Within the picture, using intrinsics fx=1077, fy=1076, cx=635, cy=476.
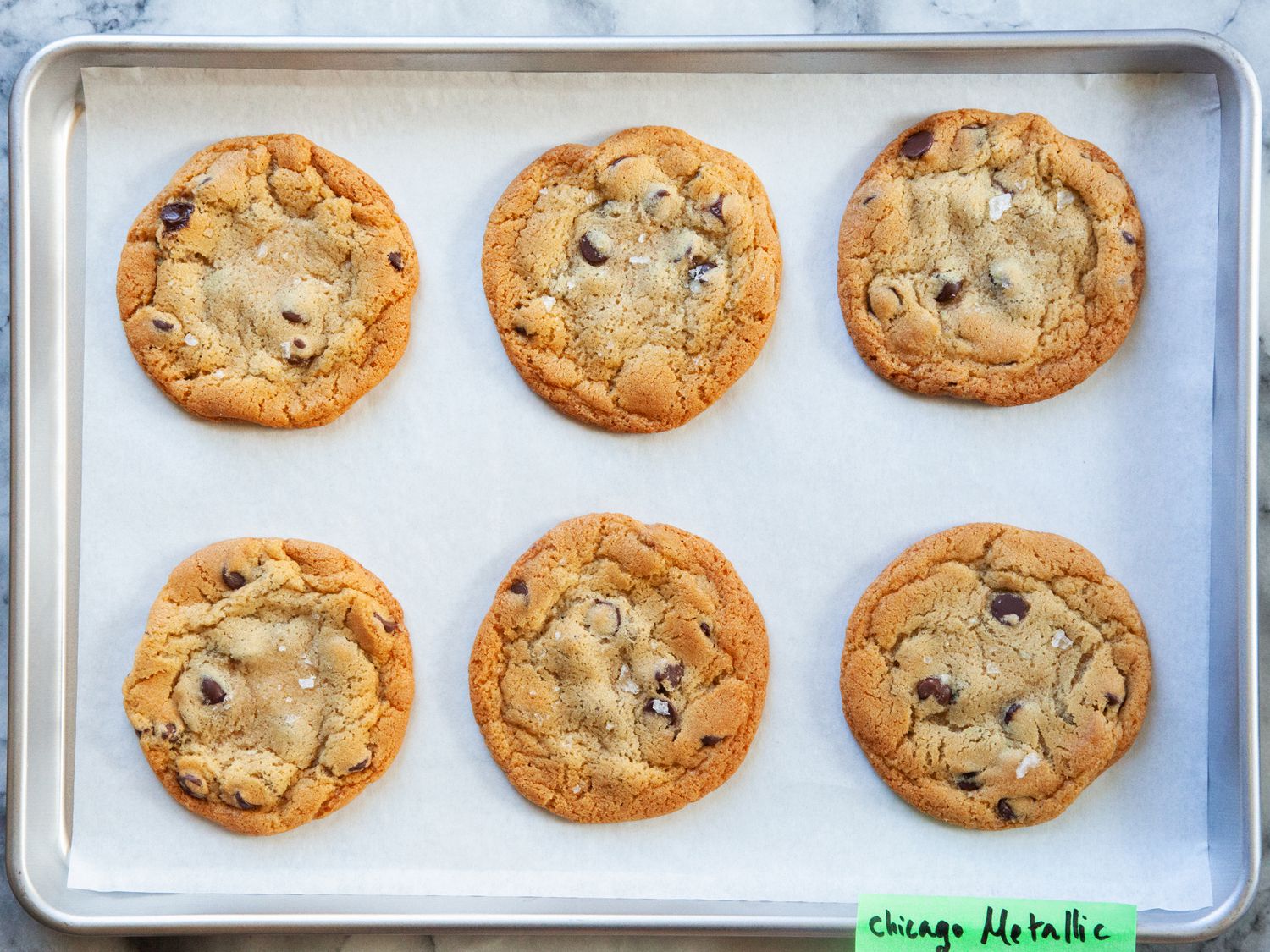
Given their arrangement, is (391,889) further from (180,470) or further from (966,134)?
(966,134)

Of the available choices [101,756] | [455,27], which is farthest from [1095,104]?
[101,756]

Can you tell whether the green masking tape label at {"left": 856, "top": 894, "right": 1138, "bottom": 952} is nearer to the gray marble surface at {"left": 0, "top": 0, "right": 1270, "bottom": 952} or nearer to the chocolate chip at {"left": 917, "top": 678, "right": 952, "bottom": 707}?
the chocolate chip at {"left": 917, "top": 678, "right": 952, "bottom": 707}

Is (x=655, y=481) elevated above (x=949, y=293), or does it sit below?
below

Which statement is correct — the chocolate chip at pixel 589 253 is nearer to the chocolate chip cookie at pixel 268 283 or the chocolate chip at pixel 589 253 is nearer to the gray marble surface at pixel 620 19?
the chocolate chip cookie at pixel 268 283

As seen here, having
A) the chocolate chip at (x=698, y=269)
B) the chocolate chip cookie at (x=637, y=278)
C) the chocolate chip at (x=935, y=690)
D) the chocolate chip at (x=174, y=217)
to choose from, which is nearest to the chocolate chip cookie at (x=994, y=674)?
the chocolate chip at (x=935, y=690)

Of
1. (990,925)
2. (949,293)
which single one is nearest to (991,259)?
(949,293)

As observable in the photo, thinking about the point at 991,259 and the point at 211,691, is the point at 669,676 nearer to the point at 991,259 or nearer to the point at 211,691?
the point at 211,691
